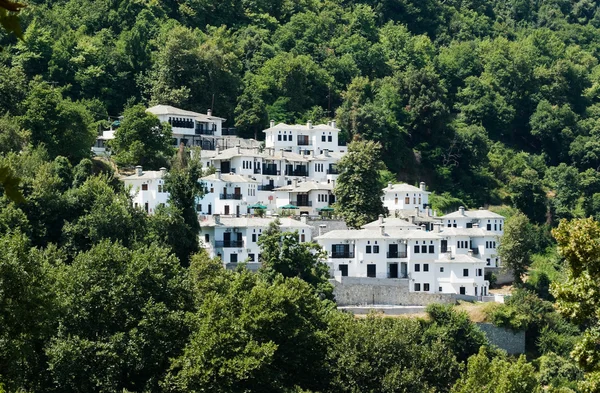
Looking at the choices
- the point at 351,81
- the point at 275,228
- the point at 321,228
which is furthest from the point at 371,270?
the point at 351,81

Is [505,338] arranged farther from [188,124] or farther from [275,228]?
[188,124]

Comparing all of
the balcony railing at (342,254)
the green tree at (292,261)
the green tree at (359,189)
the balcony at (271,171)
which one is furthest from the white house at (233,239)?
the balcony at (271,171)

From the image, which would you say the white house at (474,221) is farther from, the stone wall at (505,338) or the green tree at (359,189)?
the stone wall at (505,338)

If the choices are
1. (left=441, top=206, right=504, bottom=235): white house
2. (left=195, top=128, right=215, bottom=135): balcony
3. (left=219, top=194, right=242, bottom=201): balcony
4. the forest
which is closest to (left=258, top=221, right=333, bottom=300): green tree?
the forest

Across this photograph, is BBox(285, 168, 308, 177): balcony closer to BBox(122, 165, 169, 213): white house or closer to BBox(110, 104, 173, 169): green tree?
BBox(110, 104, 173, 169): green tree

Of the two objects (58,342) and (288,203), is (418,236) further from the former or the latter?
(58,342)
